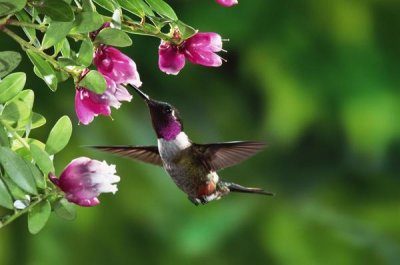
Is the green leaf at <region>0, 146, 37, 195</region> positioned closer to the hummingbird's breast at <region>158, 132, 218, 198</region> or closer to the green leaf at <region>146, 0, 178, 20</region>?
the green leaf at <region>146, 0, 178, 20</region>

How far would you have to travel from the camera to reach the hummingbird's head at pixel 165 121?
54.3 inches

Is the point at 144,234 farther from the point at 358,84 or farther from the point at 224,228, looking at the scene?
the point at 358,84

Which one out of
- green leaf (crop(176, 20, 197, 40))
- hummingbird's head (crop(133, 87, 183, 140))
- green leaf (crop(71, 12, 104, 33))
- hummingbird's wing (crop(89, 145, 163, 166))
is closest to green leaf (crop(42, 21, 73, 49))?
green leaf (crop(71, 12, 104, 33))

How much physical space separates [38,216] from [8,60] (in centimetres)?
17

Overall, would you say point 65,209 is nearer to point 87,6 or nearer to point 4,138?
point 4,138

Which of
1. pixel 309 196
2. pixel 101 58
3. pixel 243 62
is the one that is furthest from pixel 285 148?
A: pixel 101 58

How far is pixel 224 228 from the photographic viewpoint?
4875 millimetres

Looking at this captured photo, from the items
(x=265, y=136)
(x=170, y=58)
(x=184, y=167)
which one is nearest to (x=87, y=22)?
(x=170, y=58)

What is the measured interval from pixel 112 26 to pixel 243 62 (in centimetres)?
382

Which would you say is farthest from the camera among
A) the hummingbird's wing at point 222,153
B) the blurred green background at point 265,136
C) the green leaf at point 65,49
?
the blurred green background at point 265,136

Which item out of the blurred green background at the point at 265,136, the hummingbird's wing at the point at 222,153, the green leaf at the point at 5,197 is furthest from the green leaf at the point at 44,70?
the blurred green background at the point at 265,136

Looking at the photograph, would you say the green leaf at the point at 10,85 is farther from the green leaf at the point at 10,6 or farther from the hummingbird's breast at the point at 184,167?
the hummingbird's breast at the point at 184,167

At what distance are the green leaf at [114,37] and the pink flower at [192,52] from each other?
0.09m

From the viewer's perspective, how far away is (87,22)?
3.72ft
